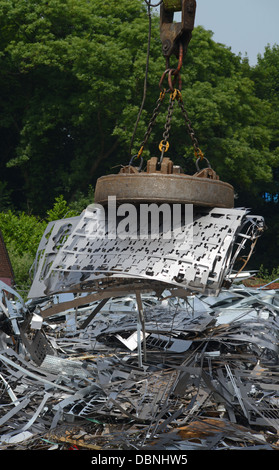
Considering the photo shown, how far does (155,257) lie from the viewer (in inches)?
184

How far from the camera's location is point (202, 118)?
2347cm

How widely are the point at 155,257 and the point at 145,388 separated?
128cm

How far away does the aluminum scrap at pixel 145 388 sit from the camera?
4.69 metres

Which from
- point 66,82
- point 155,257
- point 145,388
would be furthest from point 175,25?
point 66,82

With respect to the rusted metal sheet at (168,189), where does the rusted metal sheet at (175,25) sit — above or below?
above

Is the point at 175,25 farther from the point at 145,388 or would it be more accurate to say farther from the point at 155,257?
the point at 145,388

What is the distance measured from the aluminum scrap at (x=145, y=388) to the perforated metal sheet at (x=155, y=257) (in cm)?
87

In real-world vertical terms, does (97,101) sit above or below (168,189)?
below

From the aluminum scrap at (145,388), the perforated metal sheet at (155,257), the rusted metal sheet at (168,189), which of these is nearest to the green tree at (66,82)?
the aluminum scrap at (145,388)

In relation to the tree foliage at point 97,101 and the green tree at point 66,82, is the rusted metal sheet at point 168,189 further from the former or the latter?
the green tree at point 66,82

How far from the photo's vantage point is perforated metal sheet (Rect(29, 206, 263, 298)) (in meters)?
4.53

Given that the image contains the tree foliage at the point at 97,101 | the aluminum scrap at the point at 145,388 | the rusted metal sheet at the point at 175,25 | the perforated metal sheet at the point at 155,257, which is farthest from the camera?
the tree foliage at the point at 97,101

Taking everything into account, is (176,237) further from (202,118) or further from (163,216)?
(202,118)

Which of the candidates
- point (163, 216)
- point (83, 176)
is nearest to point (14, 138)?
point (83, 176)
